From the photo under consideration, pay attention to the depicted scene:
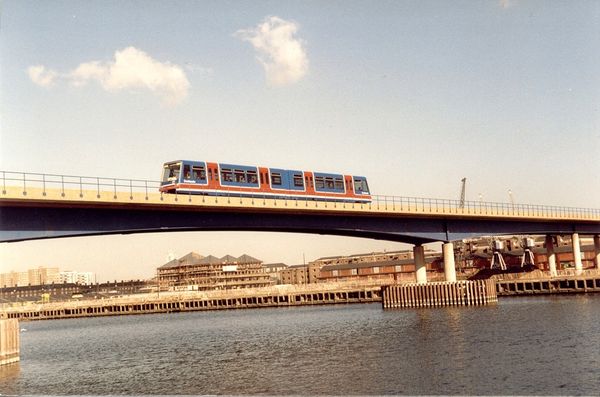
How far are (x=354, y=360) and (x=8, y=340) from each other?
26.2 m

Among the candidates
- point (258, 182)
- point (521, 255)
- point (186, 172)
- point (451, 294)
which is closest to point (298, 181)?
point (258, 182)

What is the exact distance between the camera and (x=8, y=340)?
51000 millimetres

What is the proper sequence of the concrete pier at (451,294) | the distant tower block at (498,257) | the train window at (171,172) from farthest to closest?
the distant tower block at (498,257) → the concrete pier at (451,294) → the train window at (171,172)

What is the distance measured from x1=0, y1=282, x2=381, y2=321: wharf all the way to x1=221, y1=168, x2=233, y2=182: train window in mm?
71206

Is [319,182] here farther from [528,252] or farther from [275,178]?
[528,252]

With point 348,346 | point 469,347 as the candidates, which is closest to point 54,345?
point 348,346

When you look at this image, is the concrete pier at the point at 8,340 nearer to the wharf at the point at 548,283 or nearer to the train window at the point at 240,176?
the train window at the point at 240,176

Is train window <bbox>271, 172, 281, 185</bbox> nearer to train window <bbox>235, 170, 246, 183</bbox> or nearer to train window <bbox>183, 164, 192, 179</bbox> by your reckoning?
train window <bbox>235, 170, 246, 183</bbox>

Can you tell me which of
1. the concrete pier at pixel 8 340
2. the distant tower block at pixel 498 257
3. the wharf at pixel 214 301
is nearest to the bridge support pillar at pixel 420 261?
the wharf at pixel 214 301

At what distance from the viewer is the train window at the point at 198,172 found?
66000mm

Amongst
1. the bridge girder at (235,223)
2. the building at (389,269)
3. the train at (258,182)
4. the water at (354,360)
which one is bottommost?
the water at (354,360)

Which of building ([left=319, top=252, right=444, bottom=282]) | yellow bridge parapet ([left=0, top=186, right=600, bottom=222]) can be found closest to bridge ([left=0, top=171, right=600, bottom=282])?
yellow bridge parapet ([left=0, top=186, right=600, bottom=222])

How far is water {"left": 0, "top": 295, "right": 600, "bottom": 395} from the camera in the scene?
116ft

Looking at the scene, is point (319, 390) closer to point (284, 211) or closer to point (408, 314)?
point (284, 211)
